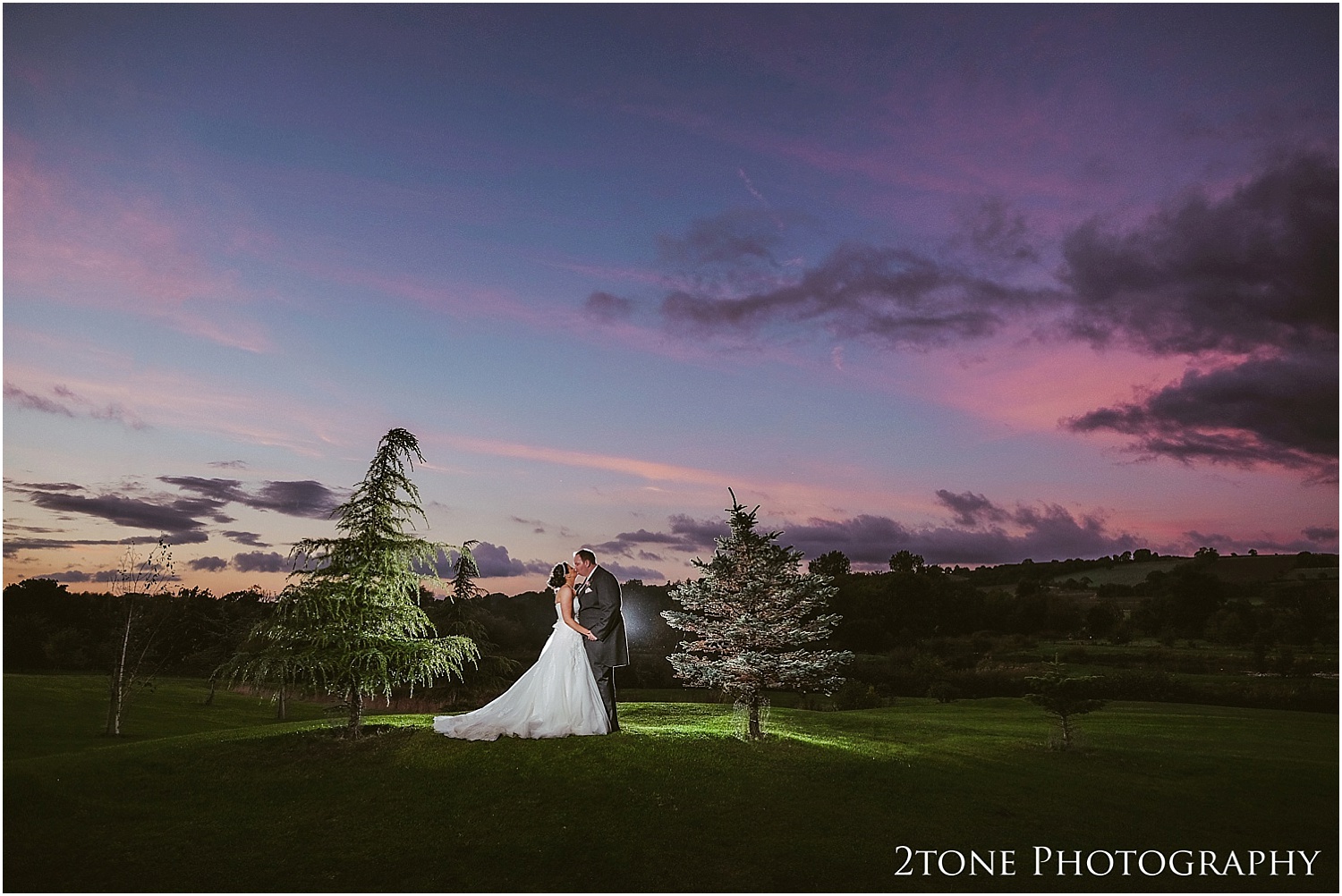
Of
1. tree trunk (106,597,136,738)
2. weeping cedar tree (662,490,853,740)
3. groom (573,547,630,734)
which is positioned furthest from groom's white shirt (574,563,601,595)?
tree trunk (106,597,136,738)

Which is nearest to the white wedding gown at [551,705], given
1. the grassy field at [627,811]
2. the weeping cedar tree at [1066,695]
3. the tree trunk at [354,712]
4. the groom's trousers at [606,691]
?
the groom's trousers at [606,691]

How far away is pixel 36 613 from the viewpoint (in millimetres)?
36594

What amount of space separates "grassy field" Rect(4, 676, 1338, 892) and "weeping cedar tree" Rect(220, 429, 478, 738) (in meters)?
1.30

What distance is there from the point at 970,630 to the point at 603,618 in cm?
3987

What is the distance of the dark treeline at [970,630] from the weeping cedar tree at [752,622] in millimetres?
7718

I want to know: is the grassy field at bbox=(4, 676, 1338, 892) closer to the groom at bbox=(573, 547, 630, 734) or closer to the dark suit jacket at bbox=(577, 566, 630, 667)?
the groom at bbox=(573, 547, 630, 734)

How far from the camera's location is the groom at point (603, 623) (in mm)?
15453

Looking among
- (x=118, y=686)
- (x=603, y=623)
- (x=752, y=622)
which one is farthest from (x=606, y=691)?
(x=118, y=686)

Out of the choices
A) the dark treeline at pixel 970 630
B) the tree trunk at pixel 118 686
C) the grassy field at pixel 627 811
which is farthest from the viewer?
the dark treeline at pixel 970 630

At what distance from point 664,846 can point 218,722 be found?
80.0 ft

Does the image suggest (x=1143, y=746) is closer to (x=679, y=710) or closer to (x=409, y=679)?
(x=679, y=710)

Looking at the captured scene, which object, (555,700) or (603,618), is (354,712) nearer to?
(555,700)

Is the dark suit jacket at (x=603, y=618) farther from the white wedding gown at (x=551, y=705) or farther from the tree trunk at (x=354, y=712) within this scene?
the tree trunk at (x=354, y=712)

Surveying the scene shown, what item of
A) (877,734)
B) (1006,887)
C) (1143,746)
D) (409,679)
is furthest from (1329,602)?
(409,679)
